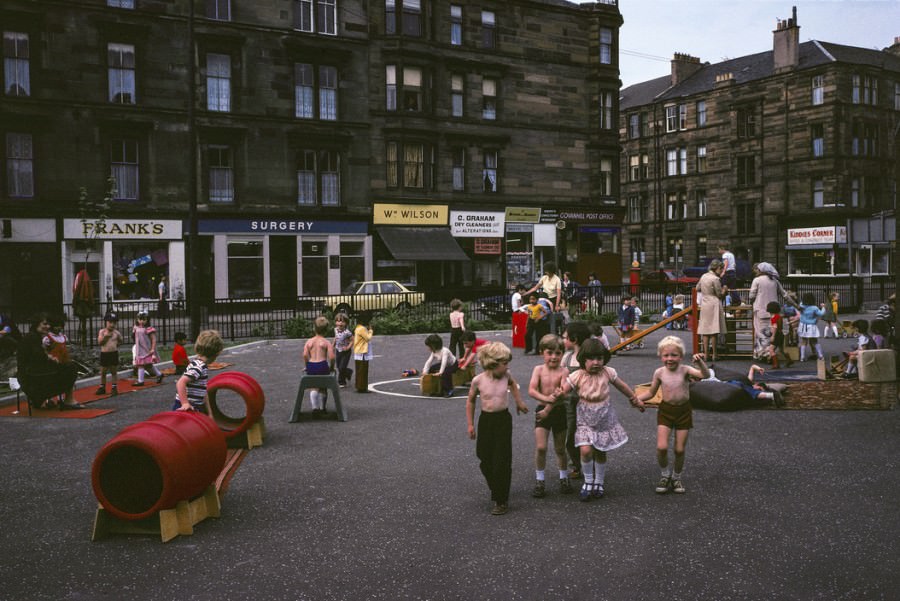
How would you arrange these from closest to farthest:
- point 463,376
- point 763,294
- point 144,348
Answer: point 463,376 → point 144,348 → point 763,294

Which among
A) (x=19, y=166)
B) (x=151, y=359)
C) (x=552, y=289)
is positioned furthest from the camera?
(x=19, y=166)

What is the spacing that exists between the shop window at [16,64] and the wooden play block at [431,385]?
969 inches

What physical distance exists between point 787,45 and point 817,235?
47.2 feet

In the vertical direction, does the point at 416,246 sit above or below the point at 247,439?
above

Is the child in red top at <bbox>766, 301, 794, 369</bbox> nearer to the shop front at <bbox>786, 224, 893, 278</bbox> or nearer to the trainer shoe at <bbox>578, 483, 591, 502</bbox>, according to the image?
the trainer shoe at <bbox>578, 483, 591, 502</bbox>

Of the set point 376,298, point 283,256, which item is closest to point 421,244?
point 283,256

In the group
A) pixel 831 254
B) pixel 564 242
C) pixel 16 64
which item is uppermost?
pixel 16 64

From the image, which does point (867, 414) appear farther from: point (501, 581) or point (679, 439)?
point (501, 581)

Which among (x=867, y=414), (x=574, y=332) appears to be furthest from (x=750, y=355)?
(x=574, y=332)

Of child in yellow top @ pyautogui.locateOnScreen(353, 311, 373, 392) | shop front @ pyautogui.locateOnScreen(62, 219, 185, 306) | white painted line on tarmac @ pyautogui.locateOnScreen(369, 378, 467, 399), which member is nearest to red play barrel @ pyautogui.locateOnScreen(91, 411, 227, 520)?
child in yellow top @ pyautogui.locateOnScreen(353, 311, 373, 392)

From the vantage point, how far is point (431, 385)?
13219mm

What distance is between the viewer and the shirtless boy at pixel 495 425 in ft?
22.1

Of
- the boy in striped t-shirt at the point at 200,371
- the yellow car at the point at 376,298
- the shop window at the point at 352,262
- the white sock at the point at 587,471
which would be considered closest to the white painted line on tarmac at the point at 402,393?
the boy in striped t-shirt at the point at 200,371

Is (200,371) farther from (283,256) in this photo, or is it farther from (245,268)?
(283,256)
